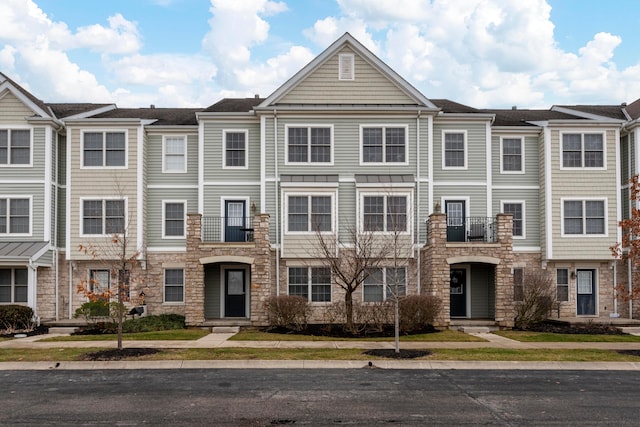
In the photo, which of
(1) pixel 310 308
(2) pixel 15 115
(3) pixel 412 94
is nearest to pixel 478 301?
(1) pixel 310 308

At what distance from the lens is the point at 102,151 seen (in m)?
26.2

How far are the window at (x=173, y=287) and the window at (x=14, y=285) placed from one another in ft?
18.5

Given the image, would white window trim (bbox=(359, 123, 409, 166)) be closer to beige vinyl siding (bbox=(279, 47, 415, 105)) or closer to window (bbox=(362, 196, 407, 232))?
beige vinyl siding (bbox=(279, 47, 415, 105))

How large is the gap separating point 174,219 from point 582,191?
17.4 m

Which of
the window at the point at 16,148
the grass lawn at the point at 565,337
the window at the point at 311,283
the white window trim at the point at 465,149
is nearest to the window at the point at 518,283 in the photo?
the grass lawn at the point at 565,337

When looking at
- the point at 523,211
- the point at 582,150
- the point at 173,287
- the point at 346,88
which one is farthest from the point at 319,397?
the point at 582,150

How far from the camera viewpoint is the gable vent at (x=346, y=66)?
26.0 metres

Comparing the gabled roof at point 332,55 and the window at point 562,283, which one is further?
the window at point 562,283

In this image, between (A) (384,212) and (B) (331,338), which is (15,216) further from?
(A) (384,212)

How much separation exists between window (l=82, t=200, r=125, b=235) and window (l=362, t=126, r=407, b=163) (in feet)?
34.4

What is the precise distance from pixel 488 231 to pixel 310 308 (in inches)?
319

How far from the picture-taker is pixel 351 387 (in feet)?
41.5

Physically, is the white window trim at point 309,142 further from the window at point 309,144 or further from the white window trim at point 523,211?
the white window trim at point 523,211

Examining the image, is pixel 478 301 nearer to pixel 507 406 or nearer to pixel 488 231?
pixel 488 231
